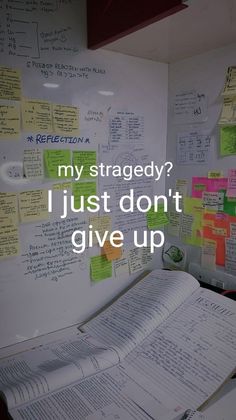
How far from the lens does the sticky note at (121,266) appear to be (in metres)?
1.14

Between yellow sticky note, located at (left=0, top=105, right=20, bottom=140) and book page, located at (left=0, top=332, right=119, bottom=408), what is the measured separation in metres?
0.57

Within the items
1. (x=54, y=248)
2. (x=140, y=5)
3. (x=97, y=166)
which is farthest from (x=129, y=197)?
(x=140, y=5)

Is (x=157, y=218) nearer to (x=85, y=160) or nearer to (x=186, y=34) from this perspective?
(x=85, y=160)

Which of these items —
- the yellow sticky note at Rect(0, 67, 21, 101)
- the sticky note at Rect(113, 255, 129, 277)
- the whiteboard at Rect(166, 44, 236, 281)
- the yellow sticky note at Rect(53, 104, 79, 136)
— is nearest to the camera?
the yellow sticky note at Rect(0, 67, 21, 101)

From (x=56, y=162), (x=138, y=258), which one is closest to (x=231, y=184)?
(x=138, y=258)

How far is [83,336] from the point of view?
99 centimetres

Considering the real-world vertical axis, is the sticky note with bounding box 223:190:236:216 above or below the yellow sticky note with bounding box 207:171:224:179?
below

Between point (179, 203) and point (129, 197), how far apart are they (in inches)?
7.8

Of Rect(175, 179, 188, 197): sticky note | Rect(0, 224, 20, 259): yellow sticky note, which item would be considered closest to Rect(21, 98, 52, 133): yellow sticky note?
Rect(0, 224, 20, 259): yellow sticky note

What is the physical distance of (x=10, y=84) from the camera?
2.75ft

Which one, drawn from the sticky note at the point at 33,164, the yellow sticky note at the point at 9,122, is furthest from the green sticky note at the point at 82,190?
the yellow sticky note at the point at 9,122

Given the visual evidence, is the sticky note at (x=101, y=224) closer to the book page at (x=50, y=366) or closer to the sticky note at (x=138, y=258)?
the sticky note at (x=138, y=258)

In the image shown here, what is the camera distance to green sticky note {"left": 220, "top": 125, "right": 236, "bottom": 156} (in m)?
1.01

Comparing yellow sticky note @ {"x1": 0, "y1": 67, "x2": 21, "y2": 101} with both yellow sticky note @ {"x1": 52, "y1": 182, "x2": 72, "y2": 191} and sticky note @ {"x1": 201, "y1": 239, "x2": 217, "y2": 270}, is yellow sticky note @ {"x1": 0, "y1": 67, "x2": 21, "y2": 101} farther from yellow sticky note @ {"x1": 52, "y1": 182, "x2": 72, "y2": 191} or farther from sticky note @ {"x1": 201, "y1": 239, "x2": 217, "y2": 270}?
sticky note @ {"x1": 201, "y1": 239, "x2": 217, "y2": 270}
